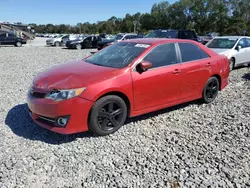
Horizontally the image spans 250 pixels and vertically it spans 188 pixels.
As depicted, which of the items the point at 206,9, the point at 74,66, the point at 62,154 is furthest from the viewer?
the point at 206,9

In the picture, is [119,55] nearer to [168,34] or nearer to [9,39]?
[168,34]

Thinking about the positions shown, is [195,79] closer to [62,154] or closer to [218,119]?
[218,119]

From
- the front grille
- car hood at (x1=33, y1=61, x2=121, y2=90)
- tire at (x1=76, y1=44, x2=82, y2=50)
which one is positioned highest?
tire at (x1=76, y1=44, x2=82, y2=50)

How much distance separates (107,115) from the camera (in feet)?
12.7

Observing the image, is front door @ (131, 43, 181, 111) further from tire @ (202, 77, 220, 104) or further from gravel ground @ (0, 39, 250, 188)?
tire @ (202, 77, 220, 104)

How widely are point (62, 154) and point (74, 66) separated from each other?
1.68m

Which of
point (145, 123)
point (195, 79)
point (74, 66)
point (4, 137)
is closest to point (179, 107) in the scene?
point (195, 79)

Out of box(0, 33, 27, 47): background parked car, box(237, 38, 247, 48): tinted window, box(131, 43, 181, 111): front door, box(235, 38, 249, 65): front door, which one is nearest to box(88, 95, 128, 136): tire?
box(131, 43, 181, 111): front door

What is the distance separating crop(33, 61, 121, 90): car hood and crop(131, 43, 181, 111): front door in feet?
1.65

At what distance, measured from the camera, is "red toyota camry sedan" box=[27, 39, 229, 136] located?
360cm

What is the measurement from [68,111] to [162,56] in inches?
80.6

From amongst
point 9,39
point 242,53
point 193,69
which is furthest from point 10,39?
point 193,69

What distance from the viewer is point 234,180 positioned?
2.91m

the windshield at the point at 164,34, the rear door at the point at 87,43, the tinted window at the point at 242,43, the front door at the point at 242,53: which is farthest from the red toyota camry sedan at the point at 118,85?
the rear door at the point at 87,43
